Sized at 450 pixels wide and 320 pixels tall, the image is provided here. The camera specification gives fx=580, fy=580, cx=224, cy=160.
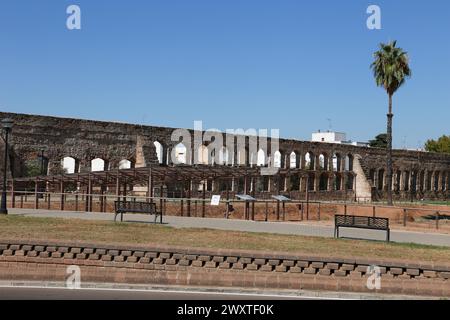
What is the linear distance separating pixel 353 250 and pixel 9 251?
6.49 meters

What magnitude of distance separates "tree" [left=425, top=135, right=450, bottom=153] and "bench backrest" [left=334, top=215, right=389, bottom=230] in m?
82.6

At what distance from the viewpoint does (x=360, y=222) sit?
15.5 meters

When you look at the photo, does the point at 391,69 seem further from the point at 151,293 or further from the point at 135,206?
the point at 151,293

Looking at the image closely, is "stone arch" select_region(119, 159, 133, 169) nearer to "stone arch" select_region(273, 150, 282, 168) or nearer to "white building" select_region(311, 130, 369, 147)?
"stone arch" select_region(273, 150, 282, 168)

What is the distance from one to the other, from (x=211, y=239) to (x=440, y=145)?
8902 cm

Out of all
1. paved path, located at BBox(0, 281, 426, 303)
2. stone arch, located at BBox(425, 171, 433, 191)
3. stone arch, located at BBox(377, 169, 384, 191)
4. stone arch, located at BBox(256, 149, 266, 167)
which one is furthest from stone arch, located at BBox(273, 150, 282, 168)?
paved path, located at BBox(0, 281, 426, 303)

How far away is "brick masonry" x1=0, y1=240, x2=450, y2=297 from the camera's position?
29.1 ft

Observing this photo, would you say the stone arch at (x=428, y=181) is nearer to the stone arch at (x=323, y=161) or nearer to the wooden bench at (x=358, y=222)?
the stone arch at (x=323, y=161)

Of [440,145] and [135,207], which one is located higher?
[440,145]

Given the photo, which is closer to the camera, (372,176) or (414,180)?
(372,176)

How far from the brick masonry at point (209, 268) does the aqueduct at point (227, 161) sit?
1739cm

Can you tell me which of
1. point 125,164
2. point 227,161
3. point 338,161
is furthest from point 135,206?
point 338,161
